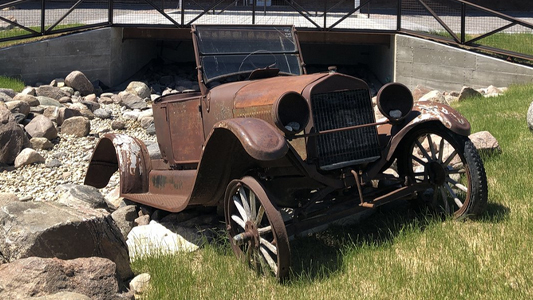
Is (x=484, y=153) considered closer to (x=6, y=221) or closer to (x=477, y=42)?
(x=6, y=221)

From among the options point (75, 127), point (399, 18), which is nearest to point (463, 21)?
point (399, 18)

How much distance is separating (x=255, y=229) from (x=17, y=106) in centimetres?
860

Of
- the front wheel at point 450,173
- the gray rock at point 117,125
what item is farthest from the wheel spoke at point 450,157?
the gray rock at point 117,125

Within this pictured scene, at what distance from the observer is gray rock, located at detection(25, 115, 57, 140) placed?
11352 mm

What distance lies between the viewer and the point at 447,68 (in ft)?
48.0

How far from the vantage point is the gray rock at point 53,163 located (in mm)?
10477

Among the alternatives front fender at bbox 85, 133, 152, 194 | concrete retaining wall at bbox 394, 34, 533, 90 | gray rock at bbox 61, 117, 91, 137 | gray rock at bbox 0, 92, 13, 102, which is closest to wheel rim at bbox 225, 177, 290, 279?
front fender at bbox 85, 133, 152, 194

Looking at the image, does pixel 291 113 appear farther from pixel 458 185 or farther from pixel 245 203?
pixel 458 185

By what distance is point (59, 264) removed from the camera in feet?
13.0

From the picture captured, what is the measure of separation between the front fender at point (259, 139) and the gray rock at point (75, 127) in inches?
307

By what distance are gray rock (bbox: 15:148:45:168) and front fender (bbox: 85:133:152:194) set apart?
119 inches

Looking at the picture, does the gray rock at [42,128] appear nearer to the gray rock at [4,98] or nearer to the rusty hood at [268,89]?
the gray rock at [4,98]

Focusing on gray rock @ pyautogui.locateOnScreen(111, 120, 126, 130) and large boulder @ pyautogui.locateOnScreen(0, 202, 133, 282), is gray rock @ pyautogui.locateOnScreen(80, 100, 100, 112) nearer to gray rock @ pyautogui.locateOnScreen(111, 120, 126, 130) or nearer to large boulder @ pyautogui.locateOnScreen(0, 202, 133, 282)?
gray rock @ pyautogui.locateOnScreen(111, 120, 126, 130)

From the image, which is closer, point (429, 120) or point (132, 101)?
point (429, 120)
